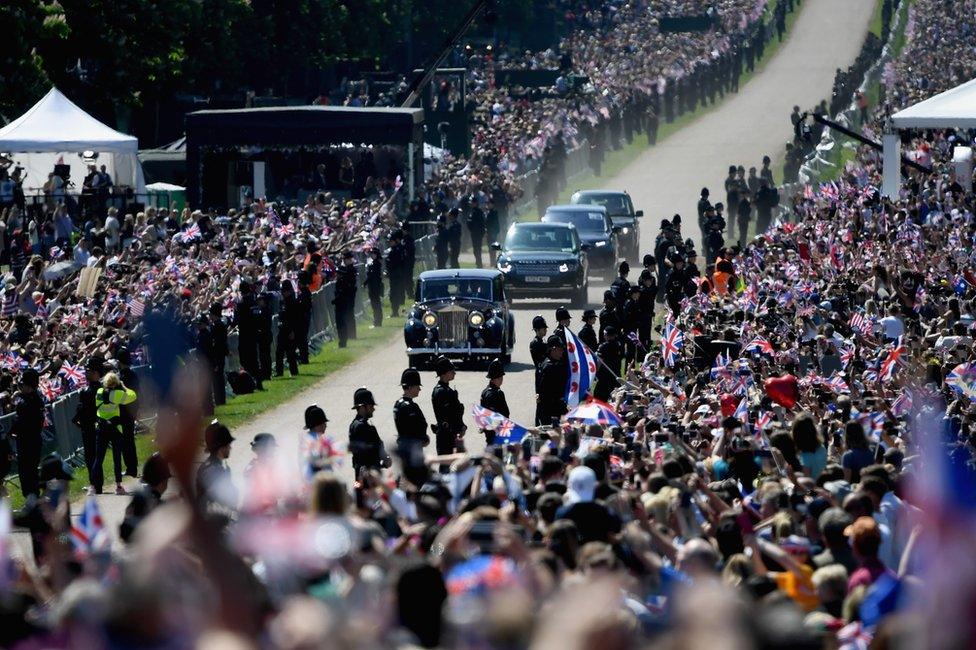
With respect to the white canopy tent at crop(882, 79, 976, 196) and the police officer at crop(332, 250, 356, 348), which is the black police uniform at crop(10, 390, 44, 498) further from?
the white canopy tent at crop(882, 79, 976, 196)

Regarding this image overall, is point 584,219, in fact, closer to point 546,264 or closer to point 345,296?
point 546,264

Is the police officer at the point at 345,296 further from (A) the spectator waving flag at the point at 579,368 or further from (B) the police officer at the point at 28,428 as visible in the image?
(B) the police officer at the point at 28,428

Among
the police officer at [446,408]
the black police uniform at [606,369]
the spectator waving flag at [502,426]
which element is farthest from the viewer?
the black police uniform at [606,369]

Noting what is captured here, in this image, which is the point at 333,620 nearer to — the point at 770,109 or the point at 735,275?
the point at 735,275

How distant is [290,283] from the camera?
1134 inches

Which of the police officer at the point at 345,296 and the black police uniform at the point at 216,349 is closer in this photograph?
the black police uniform at the point at 216,349

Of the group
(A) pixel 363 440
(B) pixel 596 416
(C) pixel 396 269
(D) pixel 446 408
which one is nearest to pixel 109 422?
(D) pixel 446 408

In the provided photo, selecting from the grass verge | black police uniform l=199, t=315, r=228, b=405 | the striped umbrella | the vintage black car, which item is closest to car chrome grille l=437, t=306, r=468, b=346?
the vintage black car

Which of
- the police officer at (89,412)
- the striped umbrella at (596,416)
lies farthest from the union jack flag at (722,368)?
the police officer at (89,412)

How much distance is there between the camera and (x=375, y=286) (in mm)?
34469

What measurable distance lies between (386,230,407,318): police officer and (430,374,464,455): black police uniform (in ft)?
52.6

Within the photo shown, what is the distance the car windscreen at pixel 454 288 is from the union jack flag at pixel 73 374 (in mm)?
7929

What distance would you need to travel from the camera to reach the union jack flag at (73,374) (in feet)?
73.6

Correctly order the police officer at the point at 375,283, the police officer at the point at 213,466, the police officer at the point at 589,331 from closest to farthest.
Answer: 1. the police officer at the point at 213,466
2. the police officer at the point at 589,331
3. the police officer at the point at 375,283
